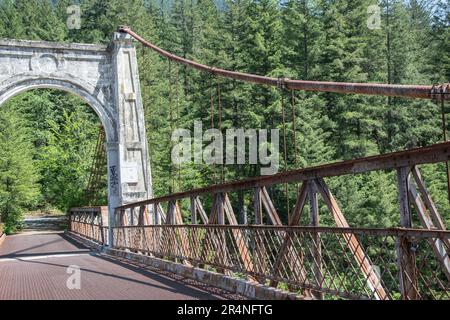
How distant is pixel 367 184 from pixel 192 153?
30.9 feet

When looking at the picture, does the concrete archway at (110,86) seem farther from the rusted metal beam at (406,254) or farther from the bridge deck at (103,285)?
the rusted metal beam at (406,254)

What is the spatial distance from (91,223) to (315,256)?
1396 centimetres

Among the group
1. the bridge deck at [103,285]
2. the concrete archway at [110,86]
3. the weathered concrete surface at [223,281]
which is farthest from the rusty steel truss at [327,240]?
the concrete archway at [110,86]

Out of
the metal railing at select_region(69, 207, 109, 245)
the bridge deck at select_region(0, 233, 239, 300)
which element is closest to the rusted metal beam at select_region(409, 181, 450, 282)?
the bridge deck at select_region(0, 233, 239, 300)

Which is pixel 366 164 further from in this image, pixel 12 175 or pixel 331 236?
pixel 12 175

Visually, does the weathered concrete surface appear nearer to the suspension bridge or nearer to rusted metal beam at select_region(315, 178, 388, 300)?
the suspension bridge

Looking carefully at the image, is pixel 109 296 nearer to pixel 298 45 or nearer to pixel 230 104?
pixel 230 104

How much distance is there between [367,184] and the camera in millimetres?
21828

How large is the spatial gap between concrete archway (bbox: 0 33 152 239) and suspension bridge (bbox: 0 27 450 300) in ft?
0.09

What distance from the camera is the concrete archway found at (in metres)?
14.1

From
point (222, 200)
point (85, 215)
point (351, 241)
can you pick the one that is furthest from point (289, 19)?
point (351, 241)

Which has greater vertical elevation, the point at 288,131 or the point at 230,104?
the point at 230,104

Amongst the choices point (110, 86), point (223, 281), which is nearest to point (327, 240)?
point (223, 281)

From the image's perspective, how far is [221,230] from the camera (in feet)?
19.1
